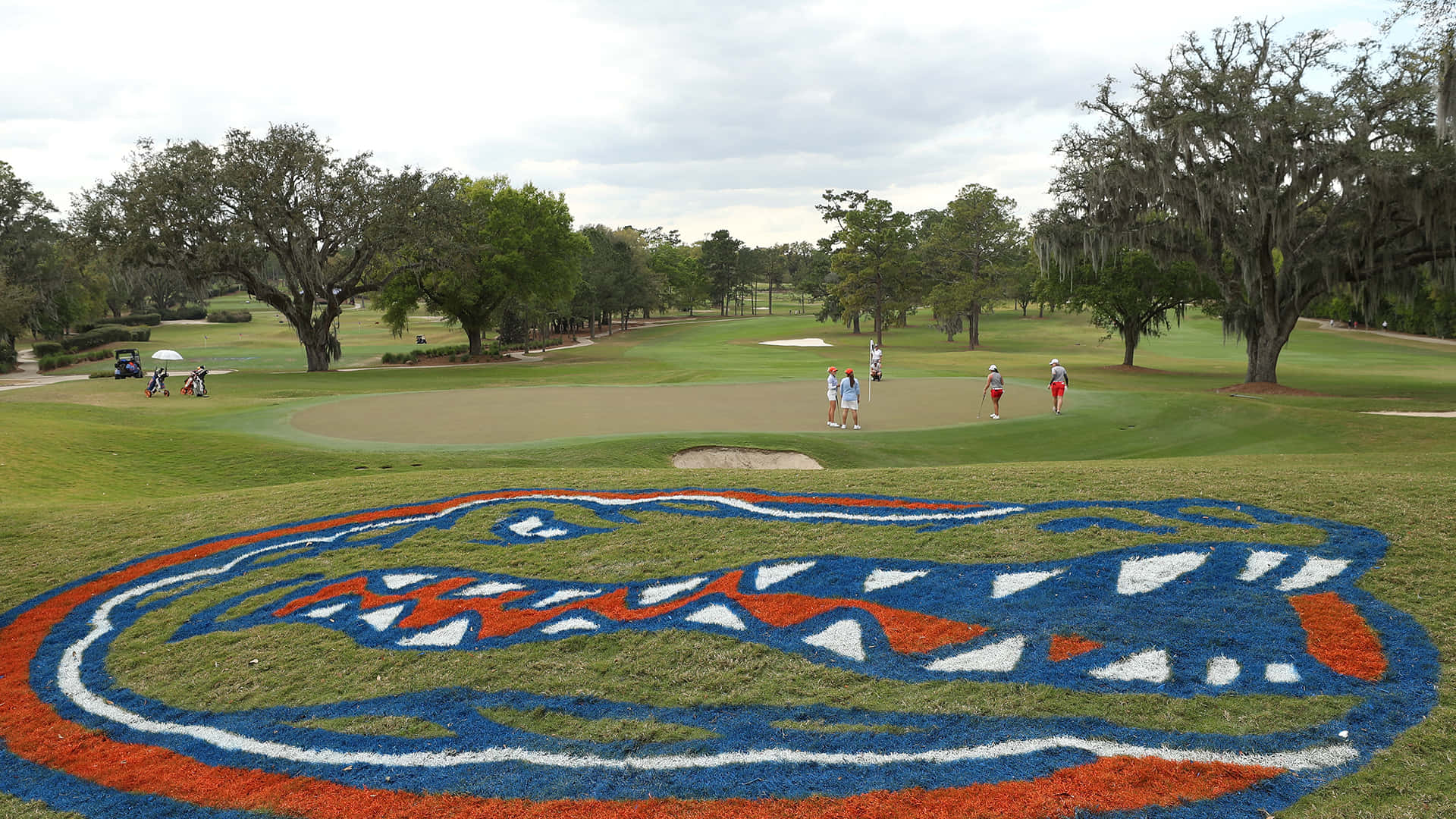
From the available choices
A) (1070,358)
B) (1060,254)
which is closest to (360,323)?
(1070,358)

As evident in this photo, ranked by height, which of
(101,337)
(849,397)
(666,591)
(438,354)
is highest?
(101,337)

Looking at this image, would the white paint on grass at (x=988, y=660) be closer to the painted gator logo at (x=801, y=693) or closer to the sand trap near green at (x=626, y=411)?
the painted gator logo at (x=801, y=693)

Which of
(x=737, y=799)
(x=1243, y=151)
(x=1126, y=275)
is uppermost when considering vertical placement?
(x=1243, y=151)

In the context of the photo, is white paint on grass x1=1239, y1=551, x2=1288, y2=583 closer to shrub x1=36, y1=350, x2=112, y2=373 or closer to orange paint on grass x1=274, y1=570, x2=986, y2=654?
orange paint on grass x1=274, y1=570, x2=986, y2=654

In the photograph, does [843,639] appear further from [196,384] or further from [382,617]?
[196,384]

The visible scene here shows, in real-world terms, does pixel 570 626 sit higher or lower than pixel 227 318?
lower

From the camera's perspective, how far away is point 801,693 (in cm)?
620

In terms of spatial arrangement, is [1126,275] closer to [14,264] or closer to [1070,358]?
[1070,358]

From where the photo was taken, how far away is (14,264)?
60.9 metres

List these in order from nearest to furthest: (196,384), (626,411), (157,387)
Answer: (626,411) → (157,387) → (196,384)

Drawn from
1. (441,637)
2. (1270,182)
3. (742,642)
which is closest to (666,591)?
(742,642)

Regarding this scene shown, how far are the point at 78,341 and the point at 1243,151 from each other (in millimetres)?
80238

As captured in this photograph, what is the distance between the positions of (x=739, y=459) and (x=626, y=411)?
758 centimetres

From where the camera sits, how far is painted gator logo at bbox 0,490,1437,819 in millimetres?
5141
